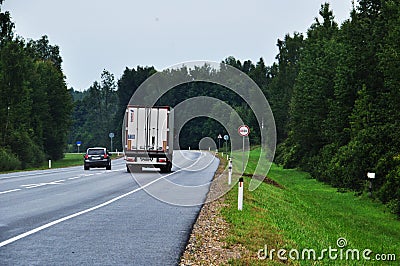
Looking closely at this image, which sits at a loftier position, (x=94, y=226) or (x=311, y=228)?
(x=94, y=226)

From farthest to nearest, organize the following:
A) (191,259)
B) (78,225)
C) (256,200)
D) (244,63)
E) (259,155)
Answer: (244,63) < (259,155) < (256,200) < (78,225) < (191,259)

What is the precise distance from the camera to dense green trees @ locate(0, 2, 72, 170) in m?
58.0

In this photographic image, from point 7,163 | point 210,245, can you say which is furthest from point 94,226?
point 7,163

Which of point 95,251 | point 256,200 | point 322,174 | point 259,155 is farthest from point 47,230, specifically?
point 259,155

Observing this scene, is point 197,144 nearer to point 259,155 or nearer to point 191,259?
point 259,155

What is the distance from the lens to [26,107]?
67.7m

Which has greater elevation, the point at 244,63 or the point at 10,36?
the point at 244,63

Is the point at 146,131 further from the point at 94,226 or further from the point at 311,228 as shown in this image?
the point at 94,226

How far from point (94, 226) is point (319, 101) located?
4543cm

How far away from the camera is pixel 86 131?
161500 millimetres

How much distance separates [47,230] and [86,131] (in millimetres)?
151999

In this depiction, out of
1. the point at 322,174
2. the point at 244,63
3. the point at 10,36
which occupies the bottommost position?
the point at 322,174

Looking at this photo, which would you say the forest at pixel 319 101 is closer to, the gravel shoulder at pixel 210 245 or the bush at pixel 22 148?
the bush at pixel 22 148

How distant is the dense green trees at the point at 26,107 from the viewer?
58.0 metres
